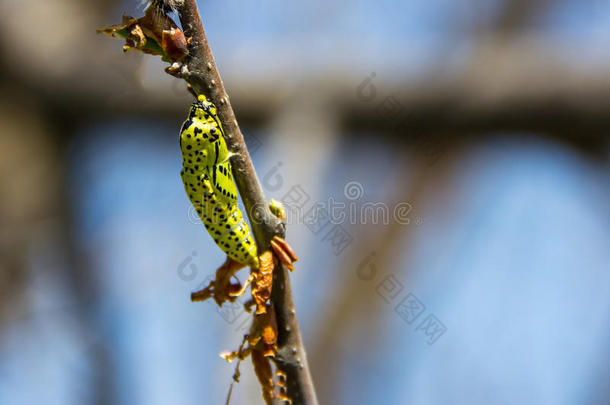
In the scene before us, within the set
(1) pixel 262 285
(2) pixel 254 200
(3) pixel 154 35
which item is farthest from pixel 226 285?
(3) pixel 154 35

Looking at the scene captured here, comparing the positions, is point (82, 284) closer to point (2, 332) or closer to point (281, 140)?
point (2, 332)

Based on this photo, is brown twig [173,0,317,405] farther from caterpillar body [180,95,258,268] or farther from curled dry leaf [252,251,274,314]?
caterpillar body [180,95,258,268]

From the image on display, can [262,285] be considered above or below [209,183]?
below

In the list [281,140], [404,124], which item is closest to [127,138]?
[281,140]

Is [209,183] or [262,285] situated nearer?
[262,285]

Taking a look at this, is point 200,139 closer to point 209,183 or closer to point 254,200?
point 209,183
